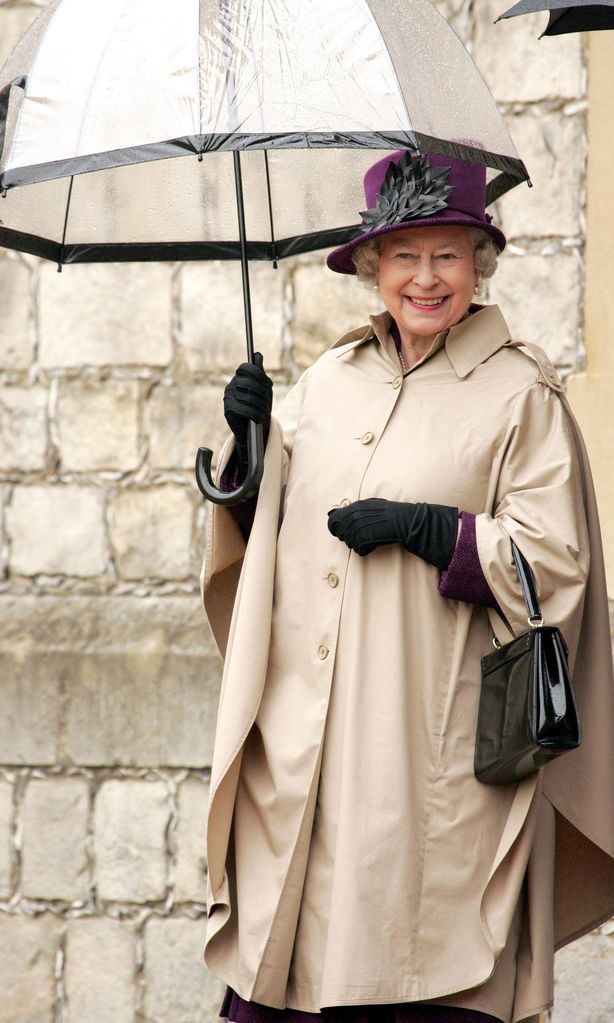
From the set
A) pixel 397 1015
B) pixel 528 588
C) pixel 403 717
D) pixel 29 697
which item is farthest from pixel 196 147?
pixel 29 697

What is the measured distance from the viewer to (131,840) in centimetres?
423

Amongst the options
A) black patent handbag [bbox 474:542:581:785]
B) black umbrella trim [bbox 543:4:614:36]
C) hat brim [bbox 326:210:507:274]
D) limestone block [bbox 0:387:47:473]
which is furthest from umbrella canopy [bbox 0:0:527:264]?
limestone block [bbox 0:387:47:473]

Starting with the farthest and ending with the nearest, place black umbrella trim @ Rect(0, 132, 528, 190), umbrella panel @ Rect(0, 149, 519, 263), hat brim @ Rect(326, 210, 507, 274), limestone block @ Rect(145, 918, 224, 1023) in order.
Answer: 1. limestone block @ Rect(145, 918, 224, 1023)
2. umbrella panel @ Rect(0, 149, 519, 263)
3. hat brim @ Rect(326, 210, 507, 274)
4. black umbrella trim @ Rect(0, 132, 528, 190)

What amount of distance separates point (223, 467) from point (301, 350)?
1.55 meters

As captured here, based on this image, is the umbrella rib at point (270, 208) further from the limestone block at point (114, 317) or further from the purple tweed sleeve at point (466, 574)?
the limestone block at point (114, 317)

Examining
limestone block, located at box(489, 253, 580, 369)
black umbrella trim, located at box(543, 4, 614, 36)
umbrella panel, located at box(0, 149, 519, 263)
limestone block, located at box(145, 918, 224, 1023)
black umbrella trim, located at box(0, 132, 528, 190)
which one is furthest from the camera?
limestone block, located at box(145, 918, 224, 1023)

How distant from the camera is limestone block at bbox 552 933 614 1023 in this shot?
3.94 meters

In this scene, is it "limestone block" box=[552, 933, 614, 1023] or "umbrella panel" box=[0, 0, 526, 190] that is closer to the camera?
"umbrella panel" box=[0, 0, 526, 190]

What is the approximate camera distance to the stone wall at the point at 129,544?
13.5 ft

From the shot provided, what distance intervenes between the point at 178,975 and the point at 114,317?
6.40 ft

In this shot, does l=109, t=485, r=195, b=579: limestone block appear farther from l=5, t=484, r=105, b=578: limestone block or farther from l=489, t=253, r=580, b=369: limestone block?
l=489, t=253, r=580, b=369: limestone block

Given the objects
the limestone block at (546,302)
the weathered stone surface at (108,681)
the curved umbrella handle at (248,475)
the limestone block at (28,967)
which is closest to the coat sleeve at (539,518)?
the curved umbrella handle at (248,475)

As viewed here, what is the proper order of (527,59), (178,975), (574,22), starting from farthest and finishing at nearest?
(178,975), (527,59), (574,22)

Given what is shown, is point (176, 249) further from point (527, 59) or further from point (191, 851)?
point (191, 851)
